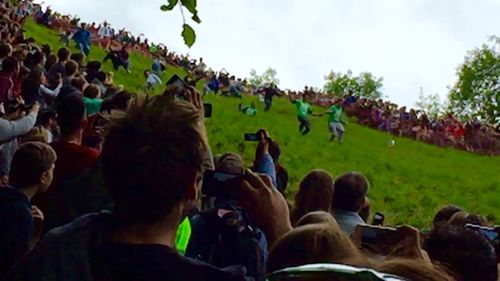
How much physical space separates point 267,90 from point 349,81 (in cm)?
7331

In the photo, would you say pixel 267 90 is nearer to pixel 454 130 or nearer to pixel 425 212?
pixel 454 130

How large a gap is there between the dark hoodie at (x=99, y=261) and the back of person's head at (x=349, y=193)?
329cm

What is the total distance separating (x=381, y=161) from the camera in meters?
32.0

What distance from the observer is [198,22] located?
456 cm

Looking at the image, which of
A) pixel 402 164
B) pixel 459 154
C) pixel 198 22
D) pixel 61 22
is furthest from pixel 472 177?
pixel 198 22

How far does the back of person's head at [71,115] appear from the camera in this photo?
6.46 m

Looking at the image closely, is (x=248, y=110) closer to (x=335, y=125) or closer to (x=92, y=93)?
(x=335, y=125)

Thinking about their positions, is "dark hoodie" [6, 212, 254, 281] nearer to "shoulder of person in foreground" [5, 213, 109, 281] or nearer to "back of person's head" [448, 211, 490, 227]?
"shoulder of person in foreground" [5, 213, 109, 281]

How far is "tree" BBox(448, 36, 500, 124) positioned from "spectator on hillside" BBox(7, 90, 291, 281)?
82.8 metres

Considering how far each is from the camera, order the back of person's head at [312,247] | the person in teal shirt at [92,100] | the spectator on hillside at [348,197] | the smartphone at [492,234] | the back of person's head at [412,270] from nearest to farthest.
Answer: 1. the back of person's head at [412,270]
2. the back of person's head at [312,247]
3. the smartphone at [492,234]
4. the spectator on hillside at [348,197]
5. the person in teal shirt at [92,100]

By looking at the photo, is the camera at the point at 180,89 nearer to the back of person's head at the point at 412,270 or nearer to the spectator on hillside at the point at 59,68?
the back of person's head at the point at 412,270

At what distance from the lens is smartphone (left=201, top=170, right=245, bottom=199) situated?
3.96 meters

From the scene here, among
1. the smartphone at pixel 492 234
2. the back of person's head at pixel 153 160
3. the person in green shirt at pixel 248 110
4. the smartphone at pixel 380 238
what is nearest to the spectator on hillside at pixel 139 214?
the back of person's head at pixel 153 160

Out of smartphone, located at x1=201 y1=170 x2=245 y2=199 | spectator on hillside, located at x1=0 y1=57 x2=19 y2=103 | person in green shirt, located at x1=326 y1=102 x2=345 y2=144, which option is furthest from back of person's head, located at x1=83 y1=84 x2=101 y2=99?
person in green shirt, located at x1=326 y1=102 x2=345 y2=144
